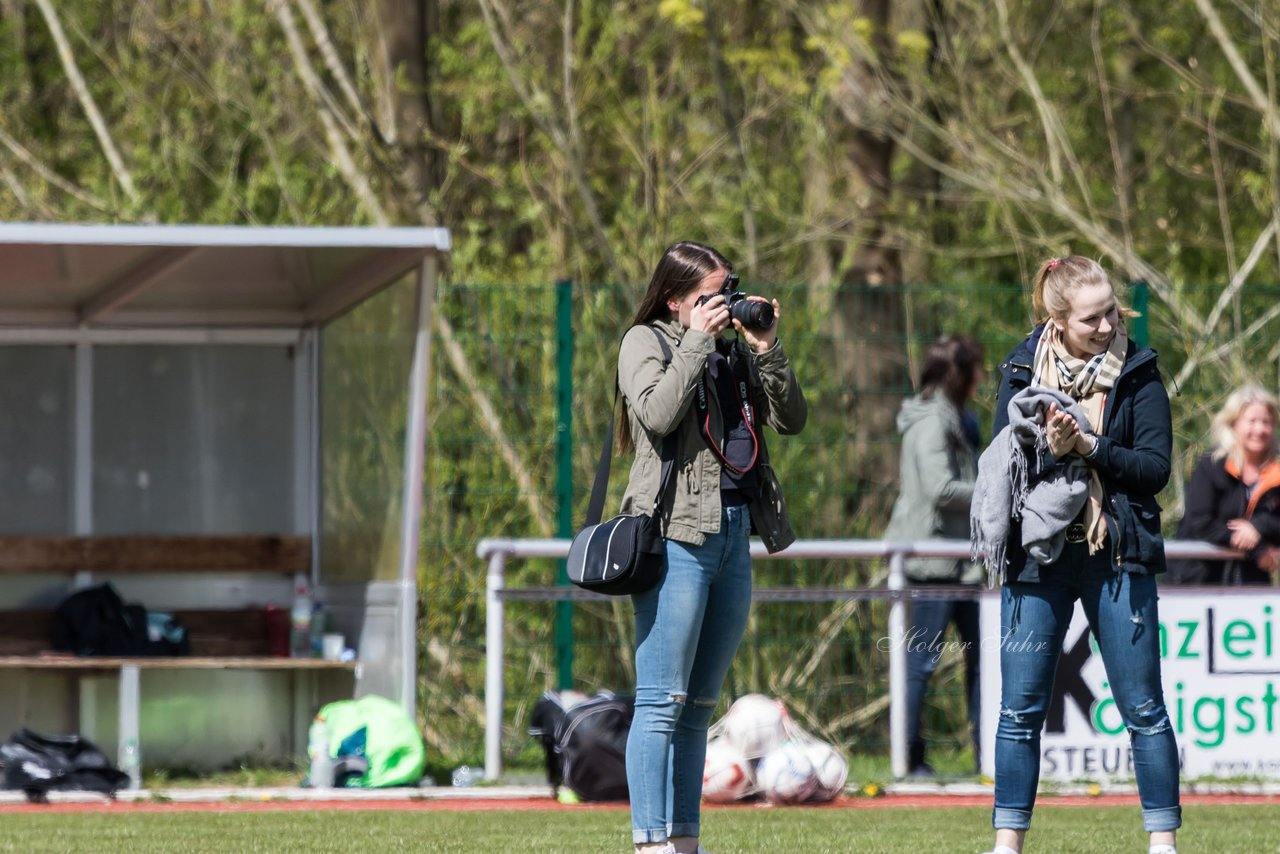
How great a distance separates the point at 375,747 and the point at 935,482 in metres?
2.79

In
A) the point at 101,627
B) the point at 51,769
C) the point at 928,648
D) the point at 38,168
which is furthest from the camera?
the point at 38,168

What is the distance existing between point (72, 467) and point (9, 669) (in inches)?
43.8

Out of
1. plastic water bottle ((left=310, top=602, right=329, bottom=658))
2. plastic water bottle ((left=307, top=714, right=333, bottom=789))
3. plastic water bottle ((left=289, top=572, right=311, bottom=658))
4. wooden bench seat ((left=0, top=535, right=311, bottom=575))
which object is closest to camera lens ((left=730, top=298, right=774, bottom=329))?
plastic water bottle ((left=307, top=714, right=333, bottom=789))

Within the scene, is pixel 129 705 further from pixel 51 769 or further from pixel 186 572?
pixel 186 572

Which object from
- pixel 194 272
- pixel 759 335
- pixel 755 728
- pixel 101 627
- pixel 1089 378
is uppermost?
pixel 194 272

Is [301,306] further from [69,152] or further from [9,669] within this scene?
[69,152]

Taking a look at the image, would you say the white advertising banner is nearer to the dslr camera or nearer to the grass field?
the grass field

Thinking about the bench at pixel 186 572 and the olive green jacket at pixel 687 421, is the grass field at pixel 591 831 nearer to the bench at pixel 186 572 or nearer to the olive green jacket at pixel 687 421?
the bench at pixel 186 572

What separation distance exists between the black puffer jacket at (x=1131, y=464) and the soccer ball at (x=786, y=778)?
117 inches

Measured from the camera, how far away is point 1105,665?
4859 millimetres

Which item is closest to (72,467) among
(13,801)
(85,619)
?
(85,619)

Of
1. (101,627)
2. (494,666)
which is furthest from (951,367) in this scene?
(101,627)

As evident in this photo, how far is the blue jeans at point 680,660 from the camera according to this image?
15.9ft

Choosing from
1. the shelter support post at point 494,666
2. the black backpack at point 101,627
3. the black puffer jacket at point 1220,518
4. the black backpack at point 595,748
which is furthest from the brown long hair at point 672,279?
the black backpack at point 101,627
